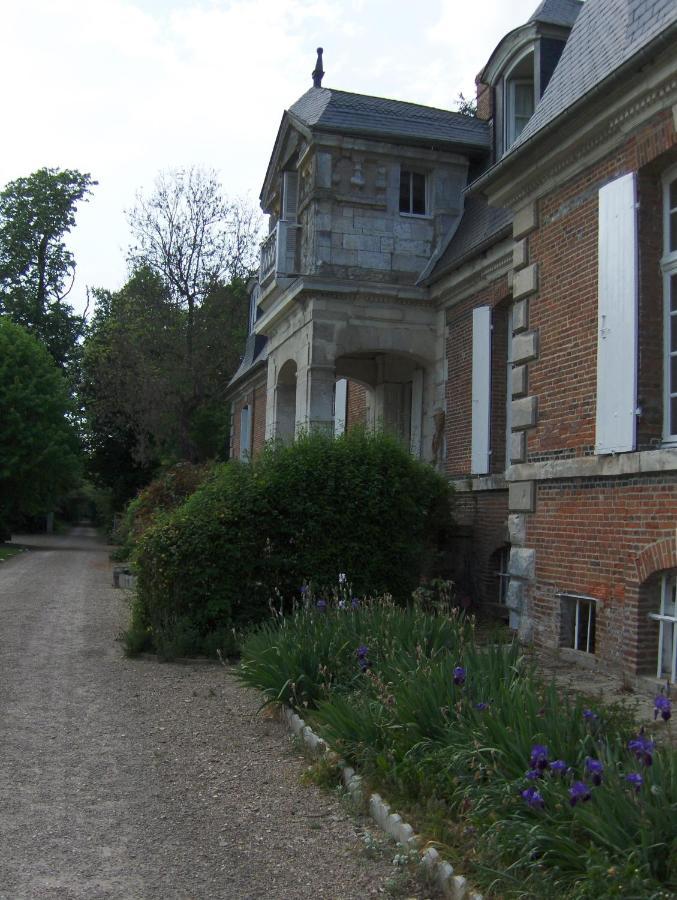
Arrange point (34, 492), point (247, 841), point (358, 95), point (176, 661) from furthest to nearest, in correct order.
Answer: point (34, 492) → point (358, 95) → point (176, 661) → point (247, 841)

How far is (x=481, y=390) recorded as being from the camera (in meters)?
12.2

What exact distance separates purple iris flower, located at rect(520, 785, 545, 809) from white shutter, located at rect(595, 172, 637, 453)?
14.6 ft

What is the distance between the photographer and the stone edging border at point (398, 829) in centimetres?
354

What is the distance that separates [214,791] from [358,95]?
13216mm

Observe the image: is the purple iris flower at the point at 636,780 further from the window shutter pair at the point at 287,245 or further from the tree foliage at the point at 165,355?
the tree foliage at the point at 165,355

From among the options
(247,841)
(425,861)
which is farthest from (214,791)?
(425,861)

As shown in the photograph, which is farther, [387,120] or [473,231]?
[387,120]

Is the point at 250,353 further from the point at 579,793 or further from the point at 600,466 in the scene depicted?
the point at 579,793

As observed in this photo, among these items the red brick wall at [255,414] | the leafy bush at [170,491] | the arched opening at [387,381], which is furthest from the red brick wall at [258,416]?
the arched opening at [387,381]

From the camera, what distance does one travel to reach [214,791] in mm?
5203

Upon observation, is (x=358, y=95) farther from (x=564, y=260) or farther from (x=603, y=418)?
(x=603, y=418)

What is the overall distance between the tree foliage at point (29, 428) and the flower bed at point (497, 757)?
28073 mm

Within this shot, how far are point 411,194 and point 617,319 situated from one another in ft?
26.7

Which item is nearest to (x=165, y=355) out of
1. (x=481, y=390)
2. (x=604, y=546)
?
(x=481, y=390)
